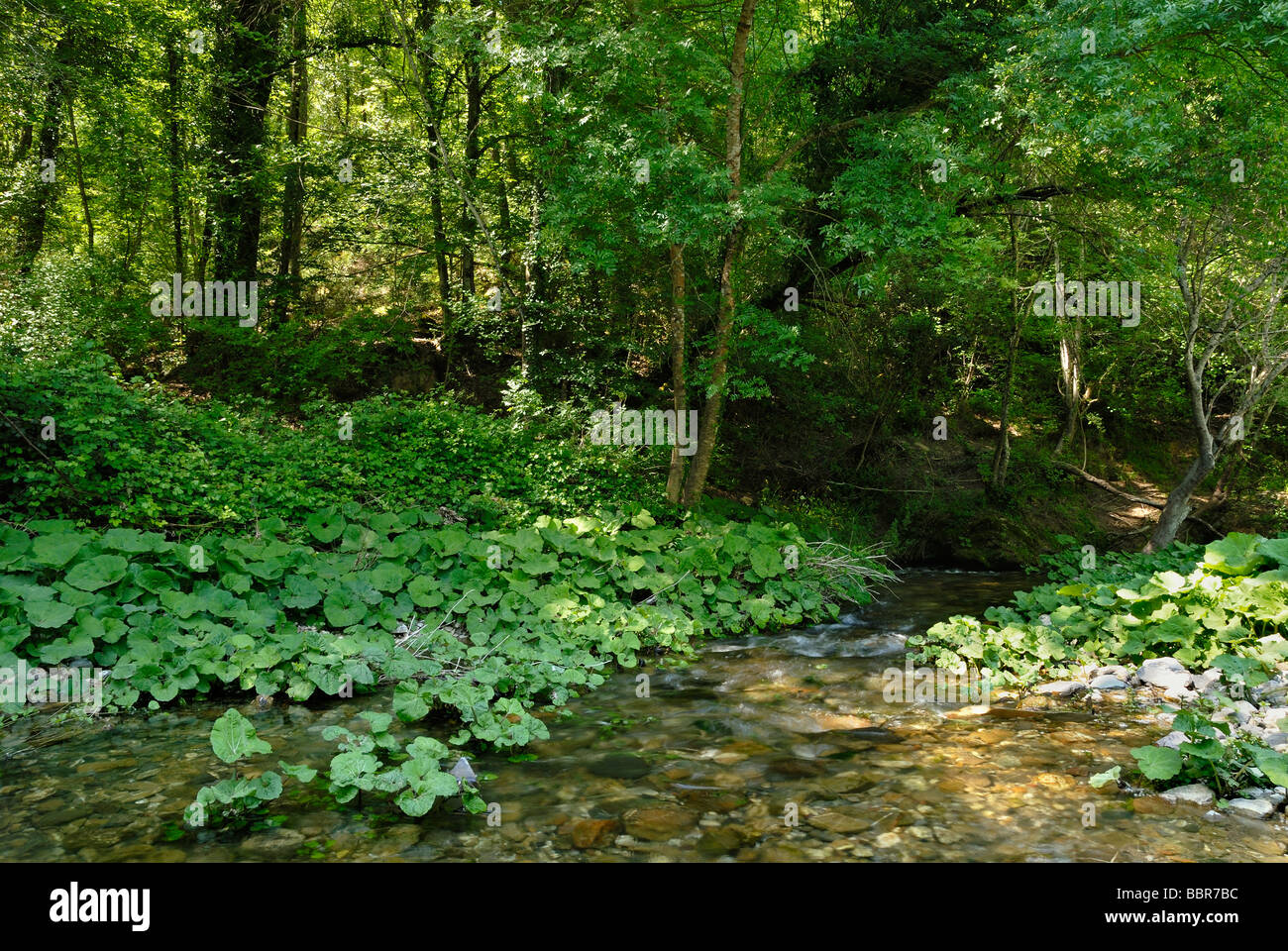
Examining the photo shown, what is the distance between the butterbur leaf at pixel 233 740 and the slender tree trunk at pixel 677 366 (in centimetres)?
698

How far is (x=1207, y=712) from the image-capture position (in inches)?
184

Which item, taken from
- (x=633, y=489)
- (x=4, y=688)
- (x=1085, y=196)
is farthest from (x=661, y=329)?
(x=4, y=688)

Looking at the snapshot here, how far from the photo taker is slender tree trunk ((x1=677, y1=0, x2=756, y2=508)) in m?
8.88

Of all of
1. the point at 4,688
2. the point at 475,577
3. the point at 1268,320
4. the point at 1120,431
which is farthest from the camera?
the point at 1120,431

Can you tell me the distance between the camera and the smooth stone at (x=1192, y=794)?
3.80 metres

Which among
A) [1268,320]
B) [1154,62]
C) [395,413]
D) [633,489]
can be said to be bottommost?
[633,489]

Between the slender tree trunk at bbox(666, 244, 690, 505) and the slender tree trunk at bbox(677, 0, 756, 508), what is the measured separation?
Result: 6.6 inches

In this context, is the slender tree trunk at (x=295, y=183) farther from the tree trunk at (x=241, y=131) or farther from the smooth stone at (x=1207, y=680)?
the smooth stone at (x=1207, y=680)

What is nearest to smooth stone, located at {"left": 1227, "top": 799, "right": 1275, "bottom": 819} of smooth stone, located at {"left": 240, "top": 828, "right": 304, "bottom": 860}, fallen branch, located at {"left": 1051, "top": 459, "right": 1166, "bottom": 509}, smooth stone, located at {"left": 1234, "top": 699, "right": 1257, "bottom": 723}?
smooth stone, located at {"left": 1234, "top": 699, "right": 1257, "bottom": 723}

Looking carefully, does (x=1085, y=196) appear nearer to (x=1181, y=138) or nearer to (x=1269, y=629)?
(x=1181, y=138)

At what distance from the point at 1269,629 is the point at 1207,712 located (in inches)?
56.9

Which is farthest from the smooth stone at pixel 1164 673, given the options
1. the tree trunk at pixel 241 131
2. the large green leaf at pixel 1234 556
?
the tree trunk at pixel 241 131

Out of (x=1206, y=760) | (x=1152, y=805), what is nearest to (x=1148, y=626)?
(x=1206, y=760)

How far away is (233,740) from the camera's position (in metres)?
3.57
